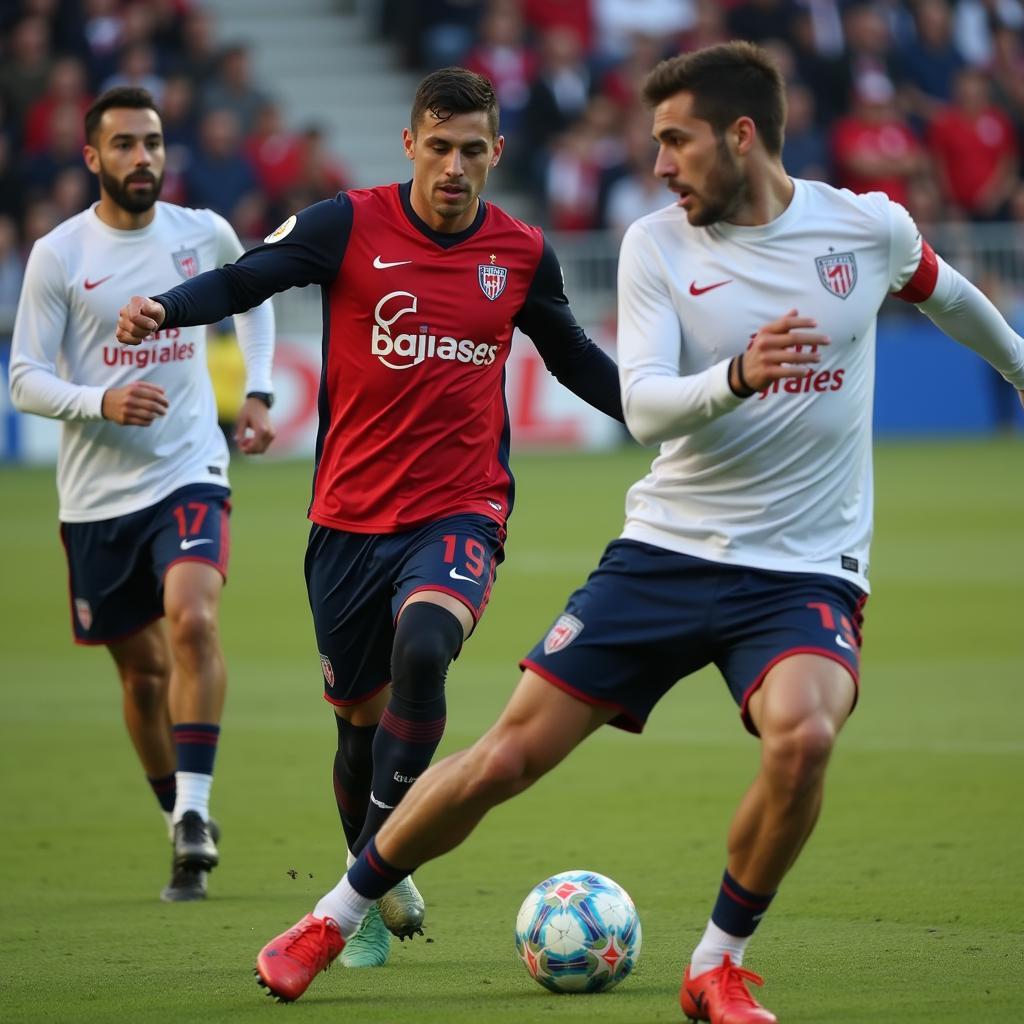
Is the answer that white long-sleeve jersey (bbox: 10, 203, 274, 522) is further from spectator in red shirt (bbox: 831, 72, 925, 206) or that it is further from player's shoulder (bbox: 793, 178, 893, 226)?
spectator in red shirt (bbox: 831, 72, 925, 206)

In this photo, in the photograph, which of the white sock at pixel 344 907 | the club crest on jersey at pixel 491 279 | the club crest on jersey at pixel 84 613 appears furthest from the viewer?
the club crest on jersey at pixel 84 613

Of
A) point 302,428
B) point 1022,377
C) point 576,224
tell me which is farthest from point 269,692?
point 576,224

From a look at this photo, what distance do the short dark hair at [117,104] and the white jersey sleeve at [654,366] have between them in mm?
3206

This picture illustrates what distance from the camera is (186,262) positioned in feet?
26.4

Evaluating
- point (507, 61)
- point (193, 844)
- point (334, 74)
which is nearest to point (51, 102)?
point (507, 61)

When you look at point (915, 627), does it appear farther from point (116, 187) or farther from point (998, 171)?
point (998, 171)

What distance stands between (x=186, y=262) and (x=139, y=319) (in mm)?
2339

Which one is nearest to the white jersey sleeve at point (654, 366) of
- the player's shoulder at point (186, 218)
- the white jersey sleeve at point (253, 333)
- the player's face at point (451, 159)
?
the player's face at point (451, 159)

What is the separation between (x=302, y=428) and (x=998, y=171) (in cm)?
977

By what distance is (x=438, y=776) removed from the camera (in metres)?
5.36

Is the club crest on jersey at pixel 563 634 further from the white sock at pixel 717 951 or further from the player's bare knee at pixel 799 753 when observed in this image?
the white sock at pixel 717 951

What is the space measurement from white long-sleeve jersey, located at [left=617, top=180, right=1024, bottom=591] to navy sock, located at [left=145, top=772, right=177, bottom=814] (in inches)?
129

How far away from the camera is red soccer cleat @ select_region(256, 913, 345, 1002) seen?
535cm

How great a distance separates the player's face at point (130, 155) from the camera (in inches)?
311
